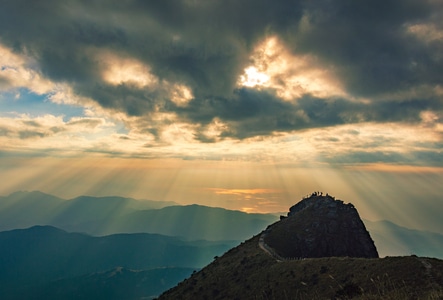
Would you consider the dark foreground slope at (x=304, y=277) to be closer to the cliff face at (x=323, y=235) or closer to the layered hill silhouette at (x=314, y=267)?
the layered hill silhouette at (x=314, y=267)

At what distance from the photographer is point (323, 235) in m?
115

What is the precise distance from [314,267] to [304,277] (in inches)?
185

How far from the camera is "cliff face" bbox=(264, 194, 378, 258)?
363 feet

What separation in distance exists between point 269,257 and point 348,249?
3860 cm

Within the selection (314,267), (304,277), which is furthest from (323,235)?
(304,277)

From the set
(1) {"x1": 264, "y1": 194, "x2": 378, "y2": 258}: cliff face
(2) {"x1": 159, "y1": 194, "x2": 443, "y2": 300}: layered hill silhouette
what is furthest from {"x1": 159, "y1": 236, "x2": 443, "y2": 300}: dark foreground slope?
(1) {"x1": 264, "y1": 194, "x2": 378, "y2": 258}: cliff face

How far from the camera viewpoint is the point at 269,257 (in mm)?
94062

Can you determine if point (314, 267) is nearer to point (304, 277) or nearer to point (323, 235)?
point (304, 277)

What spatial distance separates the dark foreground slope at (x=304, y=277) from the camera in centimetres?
5075

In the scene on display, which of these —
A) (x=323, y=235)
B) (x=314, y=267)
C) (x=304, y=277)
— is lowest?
(x=323, y=235)

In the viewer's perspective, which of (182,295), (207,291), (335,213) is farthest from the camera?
(335,213)

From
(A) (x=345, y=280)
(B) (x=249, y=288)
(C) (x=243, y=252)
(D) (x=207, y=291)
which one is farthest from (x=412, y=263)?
(C) (x=243, y=252)

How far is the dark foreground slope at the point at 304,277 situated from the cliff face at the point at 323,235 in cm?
1207

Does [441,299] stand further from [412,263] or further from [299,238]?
[299,238]
